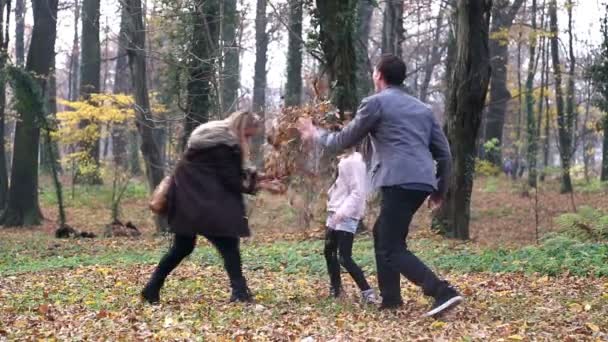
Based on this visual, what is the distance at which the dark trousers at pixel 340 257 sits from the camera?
8.49 m

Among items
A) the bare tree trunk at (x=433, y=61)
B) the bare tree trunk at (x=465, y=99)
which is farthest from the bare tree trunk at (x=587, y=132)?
the bare tree trunk at (x=465, y=99)

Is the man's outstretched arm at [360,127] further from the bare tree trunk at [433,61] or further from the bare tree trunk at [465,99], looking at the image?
the bare tree trunk at [433,61]

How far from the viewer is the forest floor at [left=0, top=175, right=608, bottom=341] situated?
664 centimetres

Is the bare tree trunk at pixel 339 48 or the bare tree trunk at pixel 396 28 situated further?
the bare tree trunk at pixel 396 28

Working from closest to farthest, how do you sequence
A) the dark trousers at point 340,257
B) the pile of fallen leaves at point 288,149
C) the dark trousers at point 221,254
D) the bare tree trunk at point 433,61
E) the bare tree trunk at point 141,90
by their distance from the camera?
the dark trousers at point 221,254, the dark trousers at point 340,257, the pile of fallen leaves at point 288,149, the bare tree trunk at point 141,90, the bare tree trunk at point 433,61

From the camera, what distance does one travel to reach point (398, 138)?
7.29m

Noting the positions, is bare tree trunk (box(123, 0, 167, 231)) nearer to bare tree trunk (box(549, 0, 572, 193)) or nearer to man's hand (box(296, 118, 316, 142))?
bare tree trunk (box(549, 0, 572, 193))

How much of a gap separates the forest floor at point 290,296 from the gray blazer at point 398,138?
3.90 ft

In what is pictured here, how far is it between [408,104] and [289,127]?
183cm

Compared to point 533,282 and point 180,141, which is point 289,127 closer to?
point 533,282

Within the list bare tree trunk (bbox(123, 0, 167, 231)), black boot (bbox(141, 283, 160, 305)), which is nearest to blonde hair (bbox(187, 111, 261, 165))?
black boot (bbox(141, 283, 160, 305))

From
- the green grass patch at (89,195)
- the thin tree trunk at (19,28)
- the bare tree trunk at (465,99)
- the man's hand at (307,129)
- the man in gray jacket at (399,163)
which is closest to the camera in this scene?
the man in gray jacket at (399,163)

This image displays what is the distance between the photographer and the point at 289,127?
29.2 feet

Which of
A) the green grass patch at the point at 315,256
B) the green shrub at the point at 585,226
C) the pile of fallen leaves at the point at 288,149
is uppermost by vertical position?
the pile of fallen leaves at the point at 288,149
